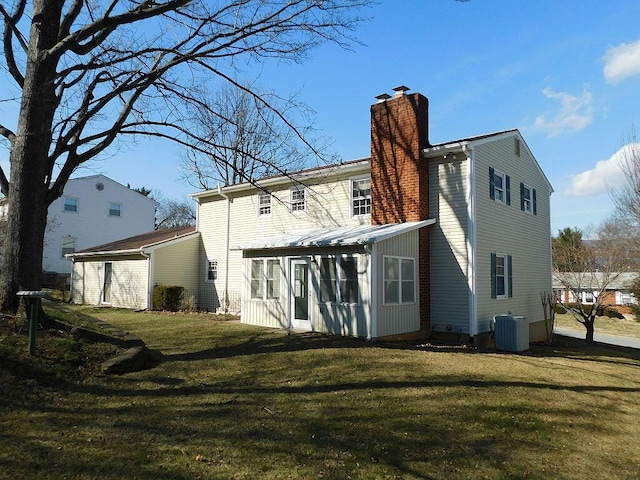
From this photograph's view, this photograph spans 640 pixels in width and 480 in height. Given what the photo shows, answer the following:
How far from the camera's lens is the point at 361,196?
1608cm

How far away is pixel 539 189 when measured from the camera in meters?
19.7

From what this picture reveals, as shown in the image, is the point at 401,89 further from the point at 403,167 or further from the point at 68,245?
the point at 68,245

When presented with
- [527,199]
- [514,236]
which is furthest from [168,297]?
[527,199]

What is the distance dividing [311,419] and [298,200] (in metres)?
12.5

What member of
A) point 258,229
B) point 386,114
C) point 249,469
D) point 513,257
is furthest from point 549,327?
point 249,469

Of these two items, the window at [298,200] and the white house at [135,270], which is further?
the white house at [135,270]

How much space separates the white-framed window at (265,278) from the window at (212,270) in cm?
556

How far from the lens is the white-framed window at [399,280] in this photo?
12.8 m

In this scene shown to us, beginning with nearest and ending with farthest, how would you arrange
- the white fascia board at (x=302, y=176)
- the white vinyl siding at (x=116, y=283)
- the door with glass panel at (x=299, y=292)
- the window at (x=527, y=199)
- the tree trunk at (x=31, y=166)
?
the tree trunk at (x=31, y=166), the door with glass panel at (x=299, y=292), the white fascia board at (x=302, y=176), the window at (x=527, y=199), the white vinyl siding at (x=116, y=283)

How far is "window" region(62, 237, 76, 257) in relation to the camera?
104ft

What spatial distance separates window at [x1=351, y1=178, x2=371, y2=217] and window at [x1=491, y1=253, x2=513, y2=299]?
435cm

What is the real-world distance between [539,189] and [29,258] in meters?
18.5

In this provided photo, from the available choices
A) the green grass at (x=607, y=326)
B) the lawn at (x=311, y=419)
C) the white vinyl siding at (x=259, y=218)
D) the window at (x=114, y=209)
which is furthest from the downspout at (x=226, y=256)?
the green grass at (x=607, y=326)

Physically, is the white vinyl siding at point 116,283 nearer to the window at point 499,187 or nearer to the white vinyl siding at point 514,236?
the white vinyl siding at point 514,236
